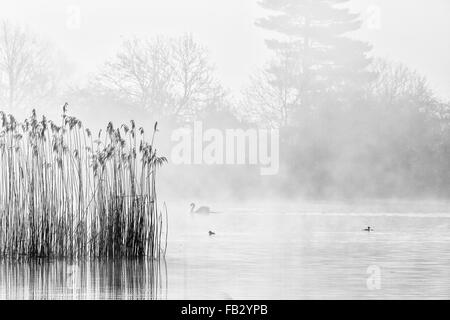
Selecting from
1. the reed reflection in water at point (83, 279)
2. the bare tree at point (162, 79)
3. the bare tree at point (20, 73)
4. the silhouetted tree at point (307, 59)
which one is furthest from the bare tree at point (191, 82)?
the reed reflection in water at point (83, 279)

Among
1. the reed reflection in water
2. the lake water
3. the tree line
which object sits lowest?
the lake water

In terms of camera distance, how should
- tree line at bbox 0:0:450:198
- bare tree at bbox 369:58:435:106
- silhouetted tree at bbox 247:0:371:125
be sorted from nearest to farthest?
tree line at bbox 0:0:450:198
bare tree at bbox 369:58:435:106
silhouetted tree at bbox 247:0:371:125

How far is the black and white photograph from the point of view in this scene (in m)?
11.6

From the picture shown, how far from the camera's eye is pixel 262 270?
39.6 ft

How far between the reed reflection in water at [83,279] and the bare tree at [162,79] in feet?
92.6

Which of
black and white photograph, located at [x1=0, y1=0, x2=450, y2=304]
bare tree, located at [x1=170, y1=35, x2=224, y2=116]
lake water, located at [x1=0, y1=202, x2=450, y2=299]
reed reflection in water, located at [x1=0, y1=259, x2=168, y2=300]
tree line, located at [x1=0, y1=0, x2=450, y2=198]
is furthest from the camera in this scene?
bare tree, located at [x1=170, y1=35, x2=224, y2=116]

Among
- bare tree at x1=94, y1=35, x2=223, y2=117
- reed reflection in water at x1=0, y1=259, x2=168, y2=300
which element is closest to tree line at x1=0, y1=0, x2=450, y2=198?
bare tree at x1=94, y1=35, x2=223, y2=117

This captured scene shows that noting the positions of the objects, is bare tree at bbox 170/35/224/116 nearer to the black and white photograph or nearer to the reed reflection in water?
the black and white photograph

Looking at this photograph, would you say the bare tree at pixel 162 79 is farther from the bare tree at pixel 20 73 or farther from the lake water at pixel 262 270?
the lake water at pixel 262 270

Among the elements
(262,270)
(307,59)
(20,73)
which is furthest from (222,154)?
(262,270)

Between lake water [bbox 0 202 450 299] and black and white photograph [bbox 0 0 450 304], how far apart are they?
4cm

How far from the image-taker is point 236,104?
44219 mm

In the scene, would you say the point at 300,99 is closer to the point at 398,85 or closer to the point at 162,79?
the point at 398,85

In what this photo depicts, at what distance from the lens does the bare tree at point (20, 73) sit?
4369cm
